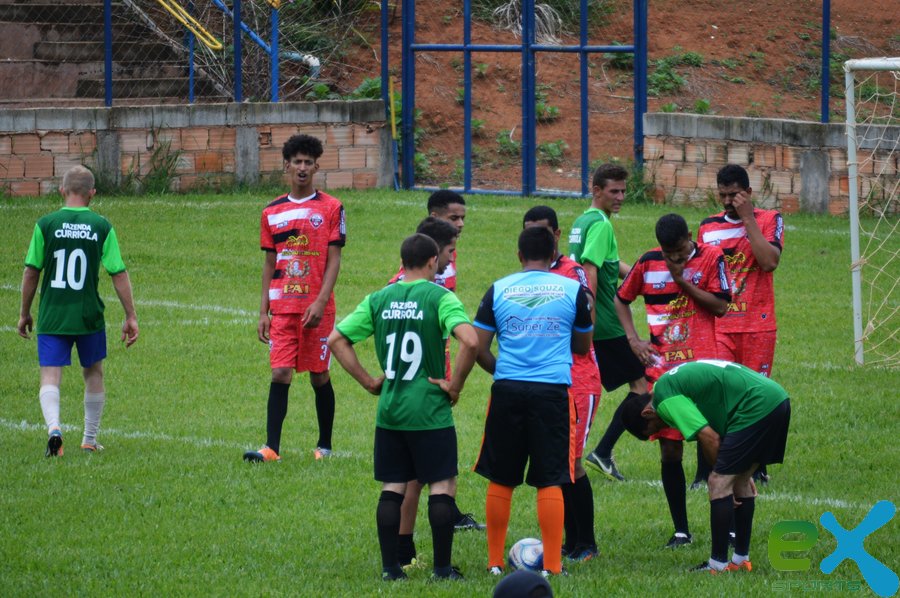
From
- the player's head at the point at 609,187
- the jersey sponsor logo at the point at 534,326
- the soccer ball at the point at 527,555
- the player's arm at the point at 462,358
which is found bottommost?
the soccer ball at the point at 527,555

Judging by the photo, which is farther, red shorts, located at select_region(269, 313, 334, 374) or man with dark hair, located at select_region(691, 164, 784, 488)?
red shorts, located at select_region(269, 313, 334, 374)

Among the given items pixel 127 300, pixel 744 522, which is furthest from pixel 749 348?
pixel 127 300

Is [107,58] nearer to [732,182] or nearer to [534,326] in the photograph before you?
[732,182]

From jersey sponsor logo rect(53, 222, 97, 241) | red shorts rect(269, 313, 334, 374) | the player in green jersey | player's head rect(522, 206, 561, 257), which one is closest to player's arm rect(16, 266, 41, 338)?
the player in green jersey

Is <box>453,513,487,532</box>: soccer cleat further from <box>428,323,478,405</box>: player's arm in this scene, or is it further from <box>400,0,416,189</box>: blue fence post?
<box>400,0,416,189</box>: blue fence post

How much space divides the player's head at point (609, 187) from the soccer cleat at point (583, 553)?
92.7 inches

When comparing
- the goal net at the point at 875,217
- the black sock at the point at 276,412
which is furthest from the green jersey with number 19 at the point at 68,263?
the goal net at the point at 875,217

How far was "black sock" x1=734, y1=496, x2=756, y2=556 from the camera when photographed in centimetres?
663

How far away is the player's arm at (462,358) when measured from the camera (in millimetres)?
6371

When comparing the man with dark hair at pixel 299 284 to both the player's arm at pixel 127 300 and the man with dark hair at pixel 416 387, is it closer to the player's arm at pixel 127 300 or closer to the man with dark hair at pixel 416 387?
the player's arm at pixel 127 300

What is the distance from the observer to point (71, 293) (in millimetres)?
8977

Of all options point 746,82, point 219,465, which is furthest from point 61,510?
point 746,82

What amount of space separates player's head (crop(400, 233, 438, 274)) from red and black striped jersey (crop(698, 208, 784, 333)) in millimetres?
2593

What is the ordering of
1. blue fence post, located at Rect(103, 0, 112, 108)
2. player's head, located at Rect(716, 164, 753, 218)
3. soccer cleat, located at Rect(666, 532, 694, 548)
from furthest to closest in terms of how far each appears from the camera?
blue fence post, located at Rect(103, 0, 112, 108)
player's head, located at Rect(716, 164, 753, 218)
soccer cleat, located at Rect(666, 532, 694, 548)
